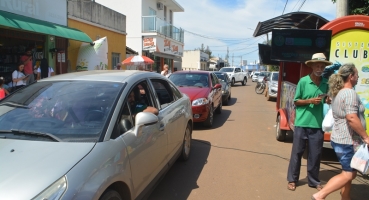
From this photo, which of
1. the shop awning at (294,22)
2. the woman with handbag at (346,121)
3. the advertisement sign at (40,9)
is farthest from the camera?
the advertisement sign at (40,9)

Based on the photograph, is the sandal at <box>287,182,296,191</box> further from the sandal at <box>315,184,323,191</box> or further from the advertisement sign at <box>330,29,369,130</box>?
the advertisement sign at <box>330,29,369,130</box>

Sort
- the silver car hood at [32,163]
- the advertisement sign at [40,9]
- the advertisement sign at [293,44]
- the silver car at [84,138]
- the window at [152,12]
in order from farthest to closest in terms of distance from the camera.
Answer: the window at [152,12]
the advertisement sign at [40,9]
the advertisement sign at [293,44]
the silver car at [84,138]
the silver car hood at [32,163]

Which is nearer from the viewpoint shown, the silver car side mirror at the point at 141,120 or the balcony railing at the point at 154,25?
the silver car side mirror at the point at 141,120

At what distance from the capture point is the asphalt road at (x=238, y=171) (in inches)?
162

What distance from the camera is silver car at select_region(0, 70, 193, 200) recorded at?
6.89 ft

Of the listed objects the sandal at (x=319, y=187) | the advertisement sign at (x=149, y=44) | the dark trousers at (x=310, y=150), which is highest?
the advertisement sign at (x=149, y=44)

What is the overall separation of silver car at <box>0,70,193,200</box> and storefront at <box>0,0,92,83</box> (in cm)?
545

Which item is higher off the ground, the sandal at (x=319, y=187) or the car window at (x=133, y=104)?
the car window at (x=133, y=104)

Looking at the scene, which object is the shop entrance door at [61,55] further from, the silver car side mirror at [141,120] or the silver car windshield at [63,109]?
the silver car side mirror at [141,120]

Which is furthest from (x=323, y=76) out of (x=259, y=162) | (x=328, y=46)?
(x=259, y=162)

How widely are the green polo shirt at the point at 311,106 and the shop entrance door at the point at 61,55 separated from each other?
9.28 meters

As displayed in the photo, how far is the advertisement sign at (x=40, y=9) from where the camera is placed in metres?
8.54

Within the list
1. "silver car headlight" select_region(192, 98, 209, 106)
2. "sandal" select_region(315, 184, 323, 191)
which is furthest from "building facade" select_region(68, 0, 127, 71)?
"sandal" select_region(315, 184, 323, 191)

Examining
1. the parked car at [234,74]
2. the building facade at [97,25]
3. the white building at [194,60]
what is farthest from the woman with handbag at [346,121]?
the white building at [194,60]
